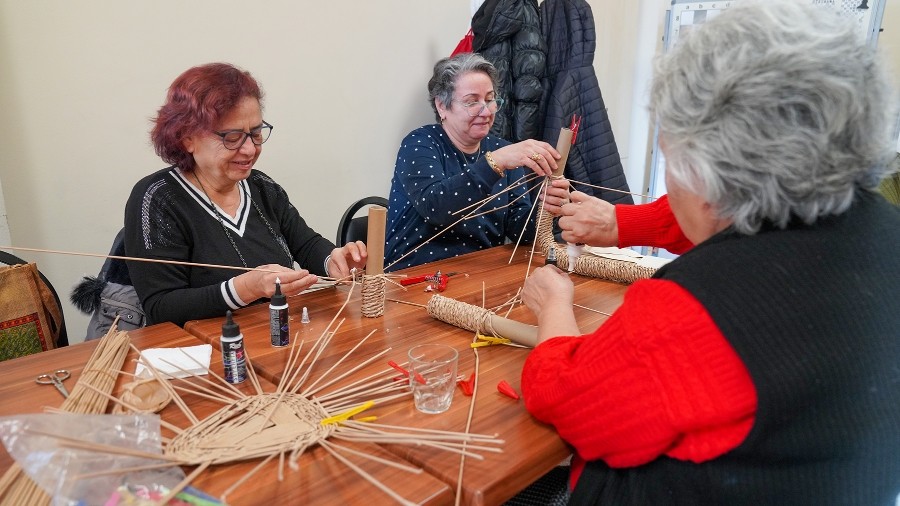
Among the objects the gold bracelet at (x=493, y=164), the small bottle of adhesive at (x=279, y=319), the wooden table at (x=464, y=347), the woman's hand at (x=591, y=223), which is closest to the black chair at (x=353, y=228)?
the wooden table at (x=464, y=347)

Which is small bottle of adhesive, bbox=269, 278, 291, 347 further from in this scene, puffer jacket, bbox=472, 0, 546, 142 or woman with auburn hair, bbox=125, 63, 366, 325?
puffer jacket, bbox=472, 0, 546, 142

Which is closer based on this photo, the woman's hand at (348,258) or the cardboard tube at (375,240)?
the cardboard tube at (375,240)

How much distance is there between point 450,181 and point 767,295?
1471 mm

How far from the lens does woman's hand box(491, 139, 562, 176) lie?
81.7 inches

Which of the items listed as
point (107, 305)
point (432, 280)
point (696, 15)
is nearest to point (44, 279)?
point (107, 305)

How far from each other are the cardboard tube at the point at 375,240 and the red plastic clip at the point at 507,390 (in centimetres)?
57

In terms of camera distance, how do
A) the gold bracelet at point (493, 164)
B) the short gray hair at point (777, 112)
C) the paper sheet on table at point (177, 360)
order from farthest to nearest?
the gold bracelet at point (493, 164) → the paper sheet on table at point (177, 360) → the short gray hair at point (777, 112)

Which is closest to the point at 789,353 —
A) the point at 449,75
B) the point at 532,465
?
the point at 532,465

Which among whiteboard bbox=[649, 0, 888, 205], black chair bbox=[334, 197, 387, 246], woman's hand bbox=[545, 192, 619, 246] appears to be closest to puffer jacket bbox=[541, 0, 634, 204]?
whiteboard bbox=[649, 0, 888, 205]

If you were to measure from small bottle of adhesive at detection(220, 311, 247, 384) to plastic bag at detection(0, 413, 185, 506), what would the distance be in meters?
0.27

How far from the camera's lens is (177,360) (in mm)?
1369

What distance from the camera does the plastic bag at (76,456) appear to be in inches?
34.1

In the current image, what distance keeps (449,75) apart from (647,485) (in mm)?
1966

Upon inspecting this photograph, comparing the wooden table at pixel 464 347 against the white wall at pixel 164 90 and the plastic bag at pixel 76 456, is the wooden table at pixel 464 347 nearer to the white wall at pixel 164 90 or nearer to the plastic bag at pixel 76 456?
the plastic bag at pixel 76 456
